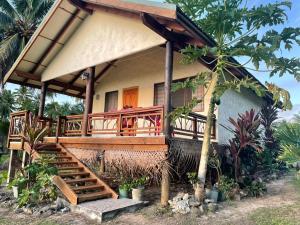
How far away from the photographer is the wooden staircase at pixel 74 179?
7.88 metres

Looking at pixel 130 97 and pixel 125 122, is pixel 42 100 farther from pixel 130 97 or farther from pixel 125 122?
pixel 125 122

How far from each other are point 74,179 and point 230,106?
649 cm

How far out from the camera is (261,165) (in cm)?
1211

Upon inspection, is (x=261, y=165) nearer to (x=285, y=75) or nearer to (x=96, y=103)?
(x=285, y=75)

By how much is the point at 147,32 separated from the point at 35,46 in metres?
5.96

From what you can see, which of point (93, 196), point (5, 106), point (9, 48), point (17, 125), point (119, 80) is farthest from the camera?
point (5, 106)

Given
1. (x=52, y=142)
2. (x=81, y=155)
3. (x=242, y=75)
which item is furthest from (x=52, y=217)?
(x=242, y=75)

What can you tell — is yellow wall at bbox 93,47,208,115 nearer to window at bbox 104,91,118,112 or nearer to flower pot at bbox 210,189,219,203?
window at bbox 104,91,118,112

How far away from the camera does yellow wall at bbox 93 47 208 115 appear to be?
1111 cm

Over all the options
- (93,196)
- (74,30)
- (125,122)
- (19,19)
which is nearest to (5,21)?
(19,19)

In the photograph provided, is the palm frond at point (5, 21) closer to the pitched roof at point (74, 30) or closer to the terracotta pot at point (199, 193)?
the pitched roof at point (74, 30)

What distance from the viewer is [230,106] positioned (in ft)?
36.6

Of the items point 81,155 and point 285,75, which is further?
point 81,155

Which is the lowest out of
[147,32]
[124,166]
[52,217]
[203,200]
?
[52,217]
